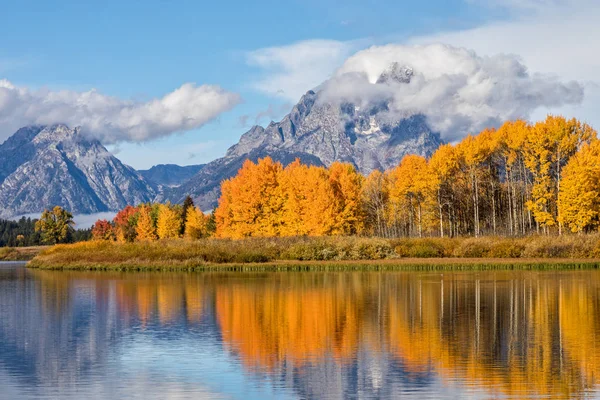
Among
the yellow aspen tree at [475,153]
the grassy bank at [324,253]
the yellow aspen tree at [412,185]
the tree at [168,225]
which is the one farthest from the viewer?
the tree at [168,225]

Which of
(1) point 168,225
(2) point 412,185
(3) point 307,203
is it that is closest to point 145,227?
(1) point 168,225

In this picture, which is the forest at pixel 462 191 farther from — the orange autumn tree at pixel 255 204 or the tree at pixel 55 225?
the tree at pixel 55 225

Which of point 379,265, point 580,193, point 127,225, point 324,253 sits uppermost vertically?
point 127,225

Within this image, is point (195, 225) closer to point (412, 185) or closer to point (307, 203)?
point (307, 203)

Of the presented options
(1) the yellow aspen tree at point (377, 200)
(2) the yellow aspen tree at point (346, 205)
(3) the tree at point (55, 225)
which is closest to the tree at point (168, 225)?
(3) the tree at point (55, 225)

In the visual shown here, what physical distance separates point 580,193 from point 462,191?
26.4 m

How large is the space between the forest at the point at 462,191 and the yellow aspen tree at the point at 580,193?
10 centimetres

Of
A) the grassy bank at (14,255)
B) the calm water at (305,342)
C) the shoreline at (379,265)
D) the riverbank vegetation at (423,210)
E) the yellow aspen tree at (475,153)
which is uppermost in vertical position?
the yellow aspen tree at (475,153)

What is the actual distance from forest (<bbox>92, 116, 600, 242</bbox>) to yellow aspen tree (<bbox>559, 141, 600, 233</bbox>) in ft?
0.34

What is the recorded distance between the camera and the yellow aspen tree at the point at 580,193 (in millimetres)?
78938

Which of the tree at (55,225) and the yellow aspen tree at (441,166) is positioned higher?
the yellow aspen tree at (441,166)

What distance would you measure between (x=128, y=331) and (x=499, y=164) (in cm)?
7509

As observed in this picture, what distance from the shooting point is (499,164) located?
97.5 metres

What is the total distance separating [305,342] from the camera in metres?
26.8
